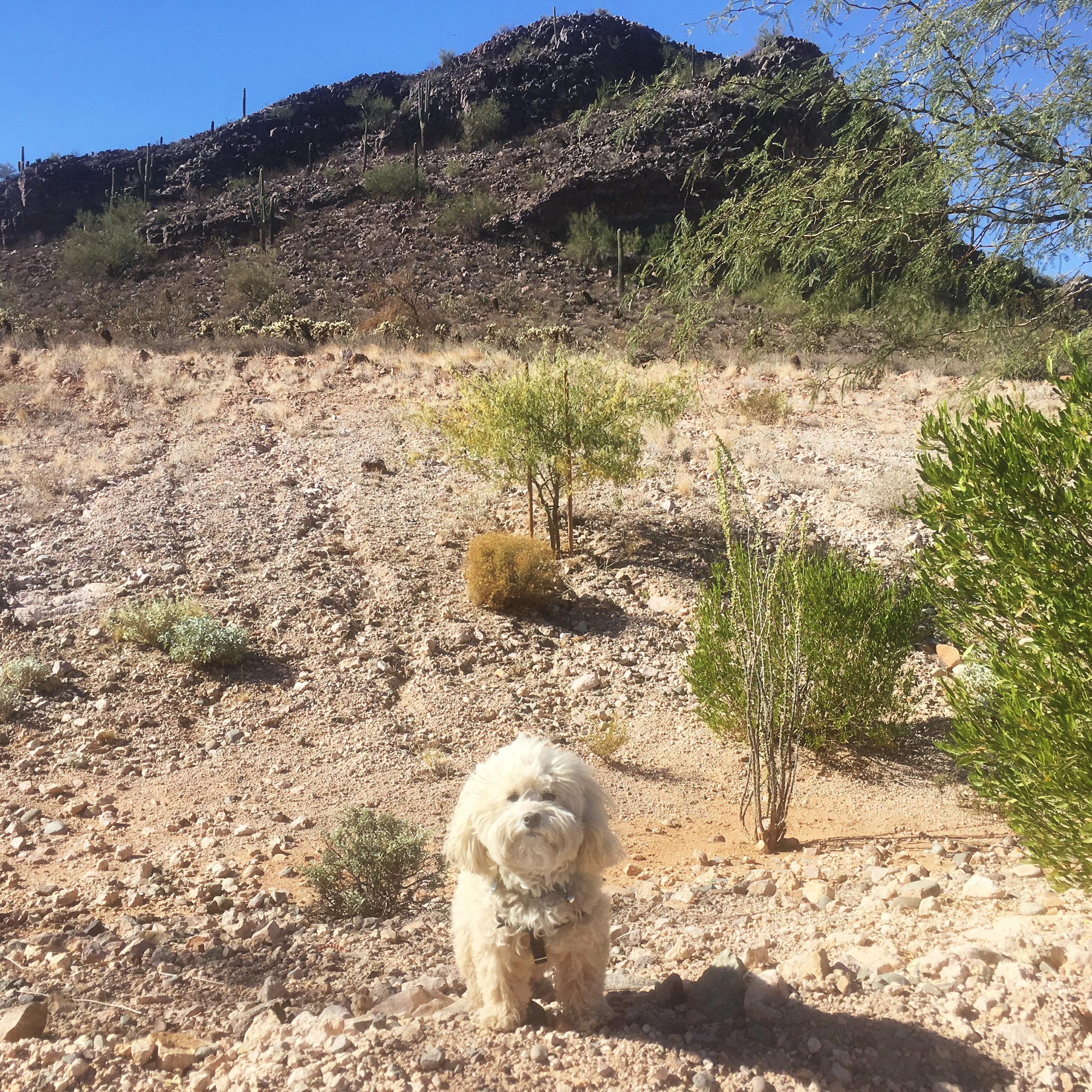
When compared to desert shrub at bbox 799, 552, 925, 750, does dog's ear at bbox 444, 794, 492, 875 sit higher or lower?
higher

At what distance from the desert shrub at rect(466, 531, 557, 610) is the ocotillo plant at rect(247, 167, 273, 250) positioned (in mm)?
32087

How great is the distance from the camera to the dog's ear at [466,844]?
2729 mm

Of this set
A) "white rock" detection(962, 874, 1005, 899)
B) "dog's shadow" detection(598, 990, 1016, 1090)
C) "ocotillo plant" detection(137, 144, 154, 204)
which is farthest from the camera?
"ocotillo plant" detection(137, 144, 154, 204)

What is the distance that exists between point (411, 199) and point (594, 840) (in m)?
43.3

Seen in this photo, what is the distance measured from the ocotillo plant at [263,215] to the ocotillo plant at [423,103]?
36.1ft

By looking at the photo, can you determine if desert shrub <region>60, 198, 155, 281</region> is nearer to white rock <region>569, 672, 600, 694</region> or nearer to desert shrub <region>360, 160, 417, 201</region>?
desert shrub <region>360, 160, 417, 201</region>

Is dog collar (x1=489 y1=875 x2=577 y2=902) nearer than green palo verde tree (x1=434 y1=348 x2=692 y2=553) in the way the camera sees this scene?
Yes

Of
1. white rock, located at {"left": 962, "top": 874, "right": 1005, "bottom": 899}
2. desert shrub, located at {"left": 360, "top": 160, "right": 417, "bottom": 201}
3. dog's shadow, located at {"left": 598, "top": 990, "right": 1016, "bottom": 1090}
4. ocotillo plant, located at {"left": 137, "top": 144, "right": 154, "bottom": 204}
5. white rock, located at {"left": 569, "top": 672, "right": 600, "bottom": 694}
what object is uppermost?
ocotillo plant, located at {"left": 137, "top": 144, "right": 154, "bottom": 204}

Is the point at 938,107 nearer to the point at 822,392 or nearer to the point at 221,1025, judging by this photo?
the point at 221,1025

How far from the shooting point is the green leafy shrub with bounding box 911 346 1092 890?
345 cm

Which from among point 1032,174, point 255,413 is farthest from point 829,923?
point 255,413

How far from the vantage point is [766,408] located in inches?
628

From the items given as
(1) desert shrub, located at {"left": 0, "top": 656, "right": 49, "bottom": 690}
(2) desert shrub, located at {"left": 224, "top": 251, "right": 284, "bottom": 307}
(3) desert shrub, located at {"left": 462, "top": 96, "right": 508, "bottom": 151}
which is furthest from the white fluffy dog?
(3) desert shrub, located at {"left": 462, "top": 96, "right": 508, "bottom": 151}

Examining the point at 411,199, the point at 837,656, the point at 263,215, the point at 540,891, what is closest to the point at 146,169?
the point at 263,215
